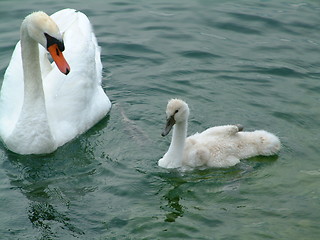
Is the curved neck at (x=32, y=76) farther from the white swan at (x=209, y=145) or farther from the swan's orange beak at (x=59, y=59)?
the white swan at (x=209, y=145)

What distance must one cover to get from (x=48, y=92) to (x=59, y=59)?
143cm

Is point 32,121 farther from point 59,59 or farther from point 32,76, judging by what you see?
point 59,59

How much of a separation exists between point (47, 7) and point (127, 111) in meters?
5.42

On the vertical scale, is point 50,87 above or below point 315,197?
above

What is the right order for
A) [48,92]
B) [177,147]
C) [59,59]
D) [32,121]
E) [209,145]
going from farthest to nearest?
[48,92] → [32,121] → [209,145] → [177,147] → [59,59]

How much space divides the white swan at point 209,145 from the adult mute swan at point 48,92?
4.89 feet

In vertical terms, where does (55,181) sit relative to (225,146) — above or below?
below

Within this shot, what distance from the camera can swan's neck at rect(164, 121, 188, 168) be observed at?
27.7ft

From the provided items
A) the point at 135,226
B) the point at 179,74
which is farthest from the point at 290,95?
the point at 135,226

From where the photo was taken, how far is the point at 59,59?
8.35 metres

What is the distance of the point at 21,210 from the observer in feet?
25.6

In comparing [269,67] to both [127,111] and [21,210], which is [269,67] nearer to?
[127,111]

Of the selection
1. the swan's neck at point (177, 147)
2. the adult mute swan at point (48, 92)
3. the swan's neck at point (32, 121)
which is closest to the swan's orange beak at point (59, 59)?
the adult mute swan at point (48, 92)

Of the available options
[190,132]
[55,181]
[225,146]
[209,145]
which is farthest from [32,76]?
[225,146]
